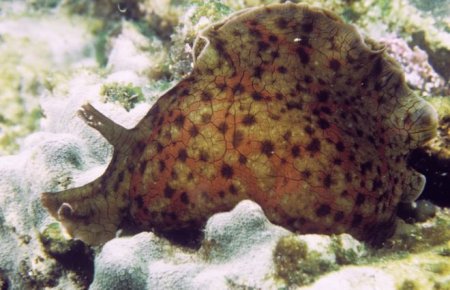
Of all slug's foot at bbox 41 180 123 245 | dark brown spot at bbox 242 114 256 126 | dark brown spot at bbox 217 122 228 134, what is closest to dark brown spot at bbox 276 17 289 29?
dark brown spot at bbox 242 114 256 126

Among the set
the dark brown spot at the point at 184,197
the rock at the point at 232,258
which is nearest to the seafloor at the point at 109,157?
the rock at the point at 232,258

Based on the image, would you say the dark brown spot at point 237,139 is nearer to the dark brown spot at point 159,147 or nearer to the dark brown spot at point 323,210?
the dark brown spot at point 159,147

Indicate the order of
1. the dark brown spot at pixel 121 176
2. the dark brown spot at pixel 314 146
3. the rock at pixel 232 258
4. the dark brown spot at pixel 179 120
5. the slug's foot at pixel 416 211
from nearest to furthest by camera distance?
the rock at pixel 232 258, the dark brown spot at pixel 314 146, the dark brown spot at pixel 179 120, the dark brown spot at pixel 121 176, the slug's foot at pixel 416 211

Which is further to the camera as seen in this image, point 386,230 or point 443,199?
point 443,199

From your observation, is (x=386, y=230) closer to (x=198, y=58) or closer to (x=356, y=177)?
(x=356, y=177)

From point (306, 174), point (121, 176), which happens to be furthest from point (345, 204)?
point (121, 176)

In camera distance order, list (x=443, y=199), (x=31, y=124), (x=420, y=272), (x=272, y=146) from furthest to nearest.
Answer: (x=31, y=124) → (x=443, y=199) → (x=272, y=146) → (x=420, y=272)

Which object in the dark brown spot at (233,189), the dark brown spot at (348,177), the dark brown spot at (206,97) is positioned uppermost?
the dark brown spot at (206,97)

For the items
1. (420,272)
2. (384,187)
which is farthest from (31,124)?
(420,272)
